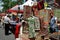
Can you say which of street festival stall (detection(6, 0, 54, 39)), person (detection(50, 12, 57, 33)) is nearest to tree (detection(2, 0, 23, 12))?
street festival stall (detection(6, 0, 54, 39))

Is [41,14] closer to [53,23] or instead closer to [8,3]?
[53,23]

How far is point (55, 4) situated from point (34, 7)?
1.26 meters

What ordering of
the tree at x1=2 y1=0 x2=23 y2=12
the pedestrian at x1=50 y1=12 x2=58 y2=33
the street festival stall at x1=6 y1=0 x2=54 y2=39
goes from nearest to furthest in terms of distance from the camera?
1. the pedestrian at x1=50 y1=12 x2=58 y2=33
2. the street festival stall at x1=6 y1=0 x2=54 y2=39
3. the tree at x1=2 y1=0 x2=23 y2=12

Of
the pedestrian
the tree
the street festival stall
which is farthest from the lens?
the tree

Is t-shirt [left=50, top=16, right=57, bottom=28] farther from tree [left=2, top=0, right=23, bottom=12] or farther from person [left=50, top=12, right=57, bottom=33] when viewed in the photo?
tree [left=2, top=0, right=23, bottom=12]

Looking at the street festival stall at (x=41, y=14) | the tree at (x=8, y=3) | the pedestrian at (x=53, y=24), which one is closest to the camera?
the pedestrian at (x=53, y=24)

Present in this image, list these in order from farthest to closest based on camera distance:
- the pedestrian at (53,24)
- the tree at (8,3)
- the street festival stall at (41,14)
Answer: the tree at (8,3)
the street festival stall at (41,14)
the pedestrian at (53,24)

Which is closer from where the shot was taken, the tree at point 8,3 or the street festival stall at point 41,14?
the street festival stall at point 41,14

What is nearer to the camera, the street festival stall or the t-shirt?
the t-shirt

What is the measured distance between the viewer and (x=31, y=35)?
8164mm

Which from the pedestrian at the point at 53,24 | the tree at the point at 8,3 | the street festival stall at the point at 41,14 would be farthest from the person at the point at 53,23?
the tree at the point at 8,3

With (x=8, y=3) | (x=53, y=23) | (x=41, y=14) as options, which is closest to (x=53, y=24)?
(x=53, y=23)

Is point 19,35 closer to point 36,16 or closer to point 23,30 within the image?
point 23,30

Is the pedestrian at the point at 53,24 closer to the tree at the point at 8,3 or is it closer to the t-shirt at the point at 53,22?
the t-shirt at the point at 53,22
